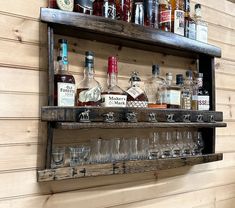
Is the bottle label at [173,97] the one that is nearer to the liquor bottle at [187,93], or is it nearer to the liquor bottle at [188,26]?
the liquor bottle at [187,93]

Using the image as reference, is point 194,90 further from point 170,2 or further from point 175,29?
point 170,2

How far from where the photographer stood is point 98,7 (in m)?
1.23

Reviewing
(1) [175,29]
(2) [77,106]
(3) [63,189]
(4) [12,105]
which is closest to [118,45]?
(1) [175,29]

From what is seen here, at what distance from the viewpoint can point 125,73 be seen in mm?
1428

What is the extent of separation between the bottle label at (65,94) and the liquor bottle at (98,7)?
32 centimetres

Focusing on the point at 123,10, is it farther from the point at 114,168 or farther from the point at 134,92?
the point at 114,168

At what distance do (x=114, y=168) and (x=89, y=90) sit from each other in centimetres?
32

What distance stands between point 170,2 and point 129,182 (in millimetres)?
874

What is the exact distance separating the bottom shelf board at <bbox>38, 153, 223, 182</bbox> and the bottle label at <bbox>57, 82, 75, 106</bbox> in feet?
0.78

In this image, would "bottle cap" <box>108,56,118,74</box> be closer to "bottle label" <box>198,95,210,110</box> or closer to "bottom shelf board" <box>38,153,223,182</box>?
"bottom shelf board" <box>38,153,223,182</box>

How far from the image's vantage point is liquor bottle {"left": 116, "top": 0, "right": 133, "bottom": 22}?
1.27 m

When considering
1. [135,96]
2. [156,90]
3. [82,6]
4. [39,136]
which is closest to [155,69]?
[156,90]

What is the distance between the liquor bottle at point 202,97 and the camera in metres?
1.56

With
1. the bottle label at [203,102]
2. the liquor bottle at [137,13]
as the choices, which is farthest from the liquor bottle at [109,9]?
the bottle label at [203,102]
